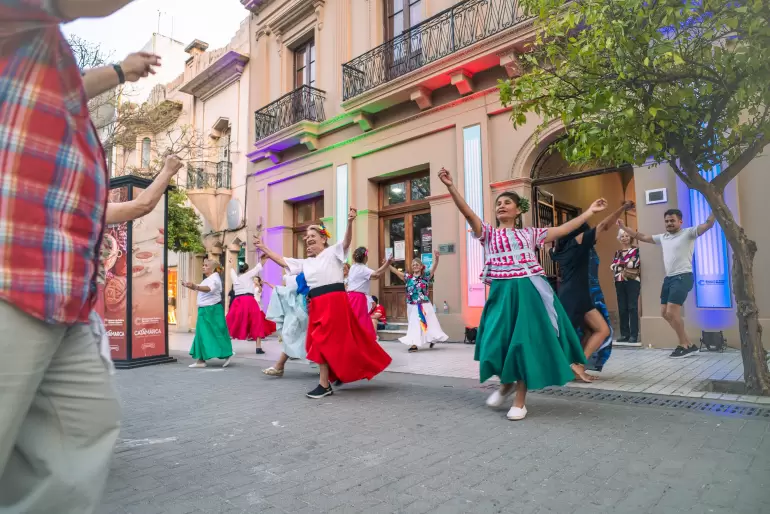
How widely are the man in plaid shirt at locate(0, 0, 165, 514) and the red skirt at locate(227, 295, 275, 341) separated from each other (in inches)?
371

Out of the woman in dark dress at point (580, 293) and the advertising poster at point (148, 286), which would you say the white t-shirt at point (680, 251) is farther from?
the advertising poster at point (148, 286)

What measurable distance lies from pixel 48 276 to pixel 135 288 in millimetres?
8511

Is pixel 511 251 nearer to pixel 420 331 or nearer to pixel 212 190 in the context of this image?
pixel 420 331

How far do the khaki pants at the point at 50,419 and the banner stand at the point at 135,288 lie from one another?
25.6ft

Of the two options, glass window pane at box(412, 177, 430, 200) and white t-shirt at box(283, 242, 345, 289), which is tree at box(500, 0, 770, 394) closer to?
white t-shirt at box(283, 242, 345, 289)

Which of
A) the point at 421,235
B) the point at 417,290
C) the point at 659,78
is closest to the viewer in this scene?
the point at 659,78

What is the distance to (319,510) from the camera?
99.7 inches

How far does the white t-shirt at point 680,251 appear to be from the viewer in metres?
7.41

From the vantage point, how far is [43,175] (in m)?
1.50

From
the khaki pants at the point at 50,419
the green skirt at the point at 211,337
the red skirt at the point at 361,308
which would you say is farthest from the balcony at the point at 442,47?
the khaki pants at the point at 50,419

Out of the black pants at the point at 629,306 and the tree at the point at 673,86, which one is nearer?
the tree at the point at 673,86

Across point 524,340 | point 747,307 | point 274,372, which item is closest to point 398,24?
point 274,372

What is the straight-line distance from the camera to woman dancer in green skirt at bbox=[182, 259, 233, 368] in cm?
832

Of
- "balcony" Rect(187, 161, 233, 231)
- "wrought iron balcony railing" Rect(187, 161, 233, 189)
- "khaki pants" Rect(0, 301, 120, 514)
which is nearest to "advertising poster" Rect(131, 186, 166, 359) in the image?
"khaki pants" Rect(0, 301, 120, 514)
